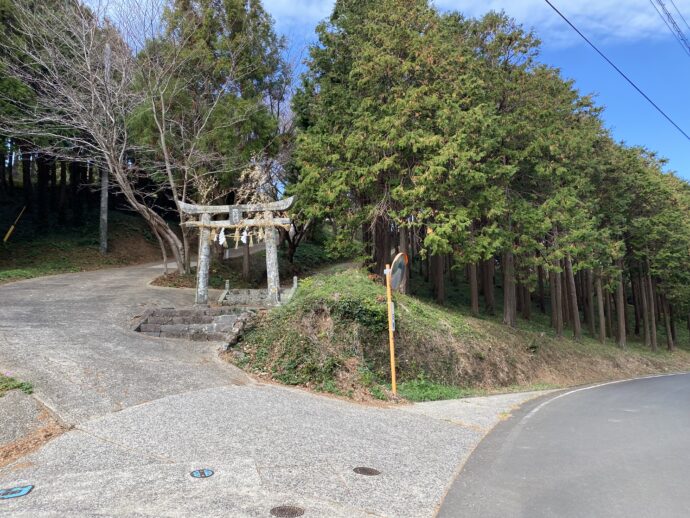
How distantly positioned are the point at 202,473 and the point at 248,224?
35.2ft

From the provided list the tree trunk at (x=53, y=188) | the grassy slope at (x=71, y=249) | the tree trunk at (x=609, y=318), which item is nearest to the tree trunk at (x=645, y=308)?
the tree trunk at (x=609, y=318)

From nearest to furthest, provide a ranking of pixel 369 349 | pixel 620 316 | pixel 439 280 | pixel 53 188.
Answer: pixel 369 349 → pixel 439 280 → pixel 620 316 → pixel 53 188

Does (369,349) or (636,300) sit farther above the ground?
(636,300)

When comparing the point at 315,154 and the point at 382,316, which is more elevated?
the point at 315,154

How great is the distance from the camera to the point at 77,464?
4191 mm

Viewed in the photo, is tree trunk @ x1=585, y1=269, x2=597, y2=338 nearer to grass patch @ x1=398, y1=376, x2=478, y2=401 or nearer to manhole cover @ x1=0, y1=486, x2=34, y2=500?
grass patch @ x1=398, y1=376, x2=478, y2=401

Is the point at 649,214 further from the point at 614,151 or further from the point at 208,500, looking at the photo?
the point at 208,500

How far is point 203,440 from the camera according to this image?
484 cm

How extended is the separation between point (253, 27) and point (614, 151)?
56.3 feet

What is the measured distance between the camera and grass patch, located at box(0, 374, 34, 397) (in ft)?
19.5

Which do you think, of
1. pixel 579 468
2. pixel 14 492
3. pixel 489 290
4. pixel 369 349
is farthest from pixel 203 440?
pixel 489 290

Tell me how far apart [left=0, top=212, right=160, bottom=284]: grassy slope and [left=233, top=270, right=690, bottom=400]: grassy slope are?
13.0 metres

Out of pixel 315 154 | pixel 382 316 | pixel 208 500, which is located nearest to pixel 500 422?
pixel 382 316

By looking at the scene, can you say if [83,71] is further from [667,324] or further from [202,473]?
[667,324]
